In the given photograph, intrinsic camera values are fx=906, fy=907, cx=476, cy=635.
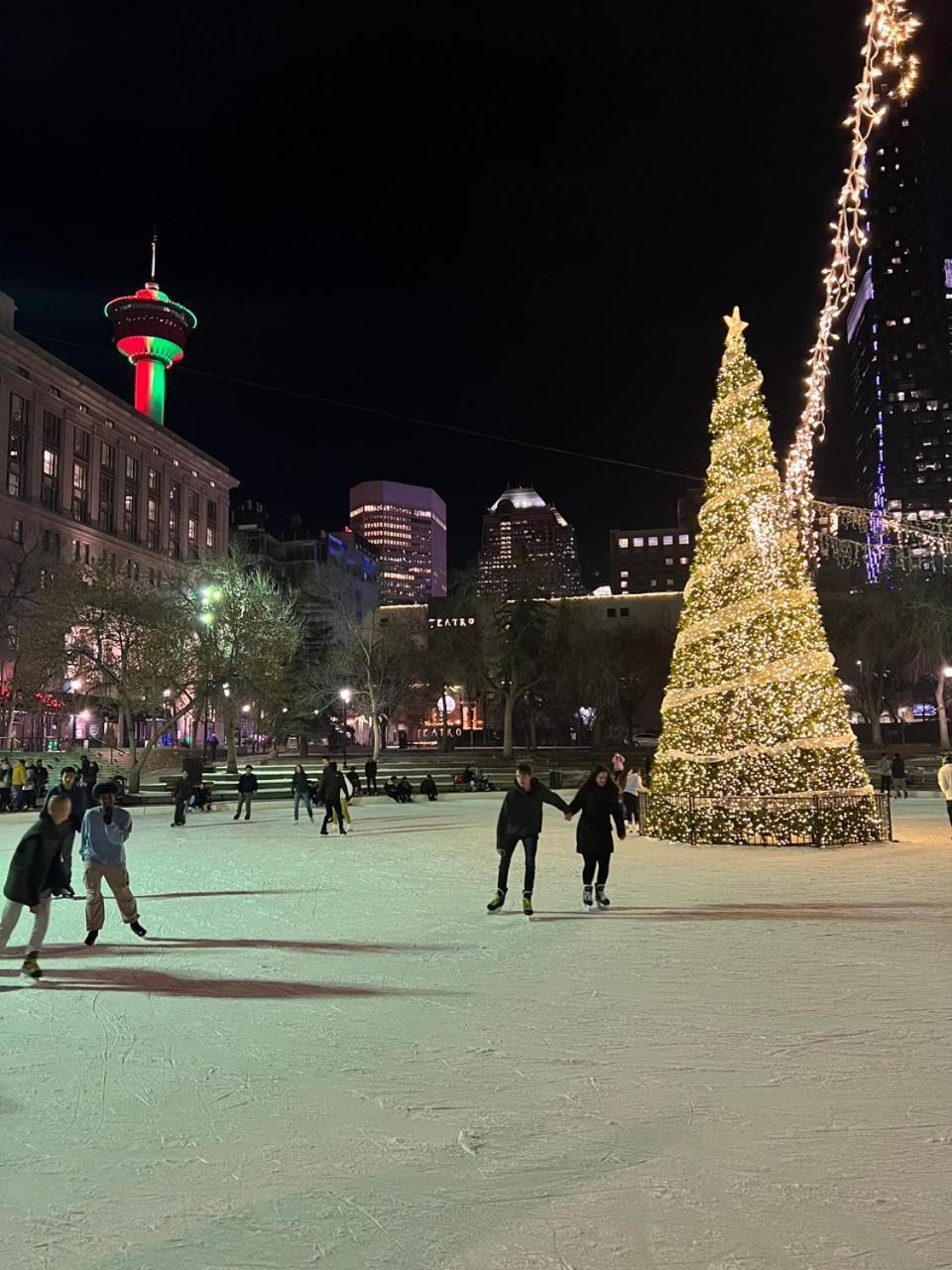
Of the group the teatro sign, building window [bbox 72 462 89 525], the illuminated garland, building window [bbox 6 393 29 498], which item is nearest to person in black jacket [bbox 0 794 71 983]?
the illuminated garland

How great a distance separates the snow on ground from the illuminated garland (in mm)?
7005

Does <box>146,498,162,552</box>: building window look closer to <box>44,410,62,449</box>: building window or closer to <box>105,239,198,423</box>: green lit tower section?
<box>44,410,62,449</box>: building window

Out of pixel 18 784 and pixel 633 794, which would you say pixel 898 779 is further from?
pixel 18 784

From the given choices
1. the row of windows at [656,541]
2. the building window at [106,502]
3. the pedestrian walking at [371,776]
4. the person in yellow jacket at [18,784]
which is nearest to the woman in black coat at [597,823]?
the pedestrian walking at [371,776]

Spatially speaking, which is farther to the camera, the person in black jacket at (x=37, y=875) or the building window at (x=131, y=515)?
the building window at (x=131, y=515)

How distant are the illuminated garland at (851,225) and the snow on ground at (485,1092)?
23.0ft

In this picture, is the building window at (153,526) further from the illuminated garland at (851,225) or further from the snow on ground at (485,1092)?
the snow on ground at (485,1092)

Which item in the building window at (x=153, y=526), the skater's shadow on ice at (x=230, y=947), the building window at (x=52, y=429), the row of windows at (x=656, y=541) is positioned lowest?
the skater's shadow on ice at (x=230, y=947)

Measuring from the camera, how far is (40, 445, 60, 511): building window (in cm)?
6594

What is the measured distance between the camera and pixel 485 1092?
4.70 meters

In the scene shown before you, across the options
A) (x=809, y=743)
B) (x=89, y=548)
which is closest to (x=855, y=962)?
(x=809, y=743)

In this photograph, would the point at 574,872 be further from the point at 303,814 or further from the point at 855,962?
the point at 303,814

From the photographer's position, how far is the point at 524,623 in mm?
46562

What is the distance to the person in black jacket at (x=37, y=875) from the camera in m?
7.38
